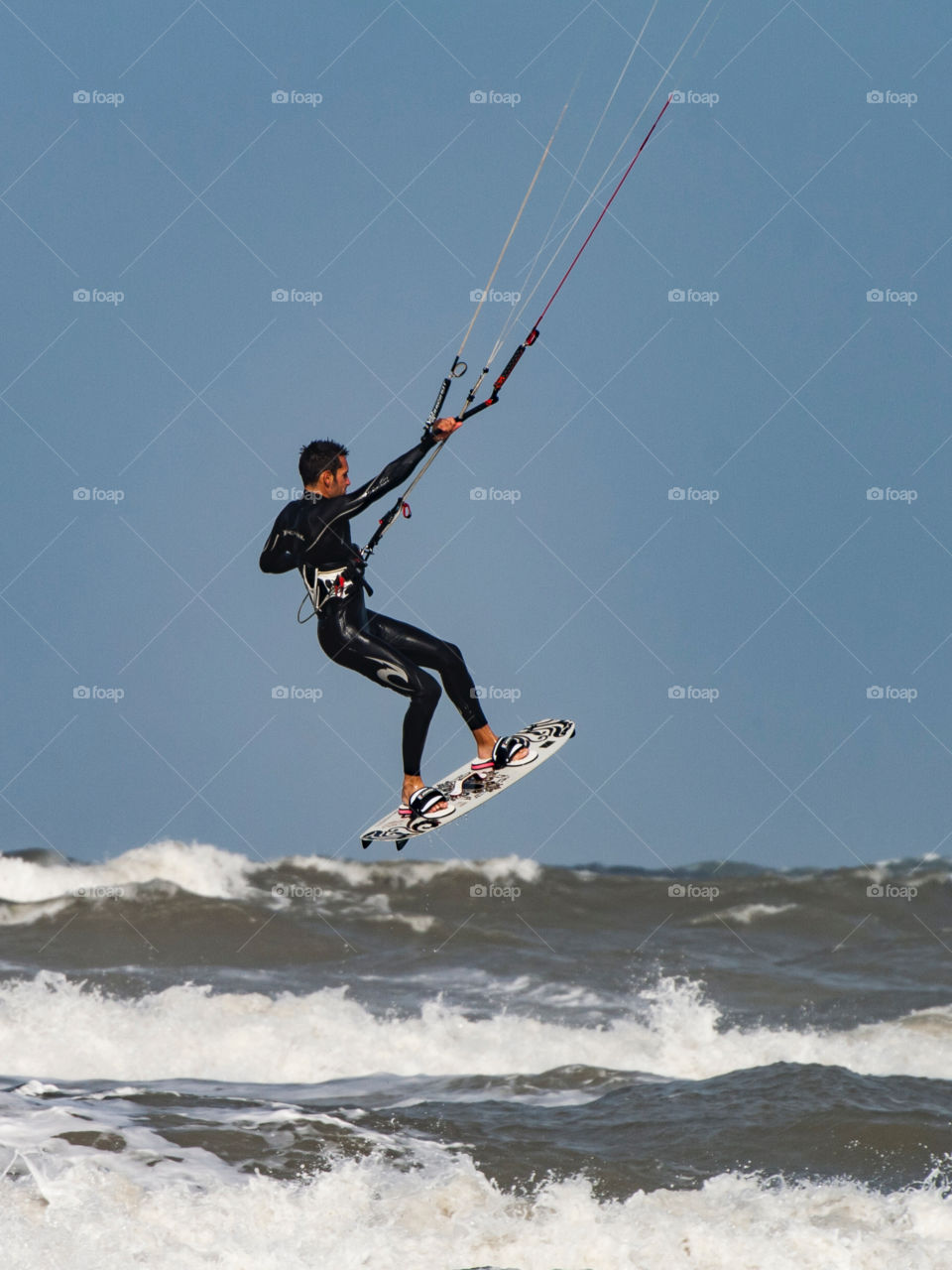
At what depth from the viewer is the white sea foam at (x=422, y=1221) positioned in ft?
25.5

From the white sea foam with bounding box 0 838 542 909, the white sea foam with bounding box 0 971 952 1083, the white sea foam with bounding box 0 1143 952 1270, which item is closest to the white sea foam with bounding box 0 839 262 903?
the white sea foam with bounding box 0 838 542 909

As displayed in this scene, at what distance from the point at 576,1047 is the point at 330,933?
5467 millimetres

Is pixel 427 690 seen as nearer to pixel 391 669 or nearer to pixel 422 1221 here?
pixel 391 669

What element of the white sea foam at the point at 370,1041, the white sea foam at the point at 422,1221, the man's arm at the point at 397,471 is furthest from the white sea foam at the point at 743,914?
the man's arm at the point at 397,471

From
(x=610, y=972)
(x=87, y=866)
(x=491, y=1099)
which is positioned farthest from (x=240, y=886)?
(x=491, y=1099)

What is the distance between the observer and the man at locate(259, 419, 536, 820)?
811 centimetres

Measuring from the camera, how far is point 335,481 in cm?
815

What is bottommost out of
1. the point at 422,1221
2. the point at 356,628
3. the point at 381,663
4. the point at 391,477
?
the point at 422,1221

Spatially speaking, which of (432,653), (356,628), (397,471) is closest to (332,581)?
(356,628)

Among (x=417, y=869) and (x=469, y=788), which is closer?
(x=469, y=788)

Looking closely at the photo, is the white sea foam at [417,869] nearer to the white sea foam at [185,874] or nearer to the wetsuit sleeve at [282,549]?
the white sea foam at [185,874]

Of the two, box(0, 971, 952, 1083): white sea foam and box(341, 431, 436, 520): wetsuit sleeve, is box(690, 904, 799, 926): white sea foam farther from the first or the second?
box(341, 431, 436, 520): wetsuit sleeve

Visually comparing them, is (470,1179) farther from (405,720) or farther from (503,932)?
(503,932)

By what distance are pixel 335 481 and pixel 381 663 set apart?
1065 mm
